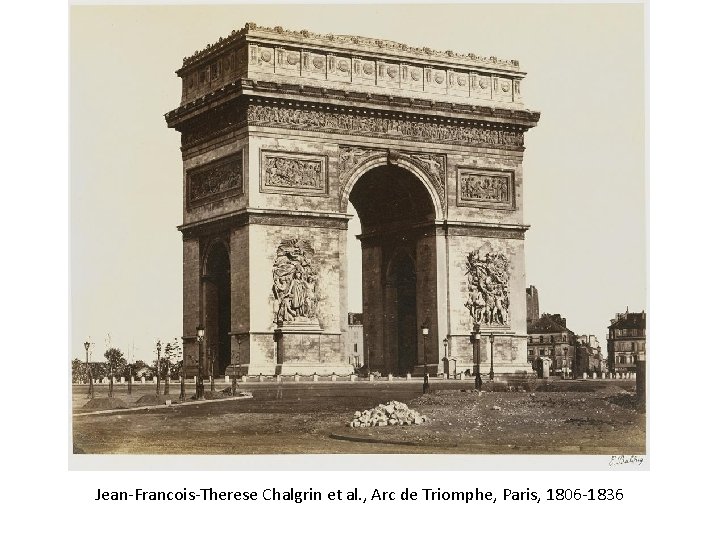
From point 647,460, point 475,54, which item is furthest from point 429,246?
point 647,460

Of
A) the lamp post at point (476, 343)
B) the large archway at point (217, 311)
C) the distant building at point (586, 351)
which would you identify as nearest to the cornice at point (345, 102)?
the large archway at point (217, 311)

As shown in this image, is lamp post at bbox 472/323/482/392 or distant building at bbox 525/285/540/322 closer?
lamp post at bbox 472/323/482/392

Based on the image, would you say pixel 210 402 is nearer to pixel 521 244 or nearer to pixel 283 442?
pixel 283 442

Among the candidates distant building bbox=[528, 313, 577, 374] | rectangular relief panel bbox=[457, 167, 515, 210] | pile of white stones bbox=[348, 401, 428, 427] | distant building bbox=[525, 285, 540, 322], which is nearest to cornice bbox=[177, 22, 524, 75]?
rectangular relief panel bbox=[457, 167, 515, 210]

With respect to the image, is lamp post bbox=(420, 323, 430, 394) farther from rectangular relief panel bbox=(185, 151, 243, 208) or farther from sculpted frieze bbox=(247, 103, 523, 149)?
rectangular relief panel bbox=(185, 151, 243, 208)

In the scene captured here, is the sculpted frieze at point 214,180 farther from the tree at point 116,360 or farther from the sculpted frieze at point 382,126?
the tree at point 116,360

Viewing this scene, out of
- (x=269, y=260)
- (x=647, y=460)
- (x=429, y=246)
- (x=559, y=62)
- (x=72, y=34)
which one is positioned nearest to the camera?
(x=647, y=460)

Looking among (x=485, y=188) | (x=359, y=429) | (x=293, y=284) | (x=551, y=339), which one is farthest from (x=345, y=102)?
(x=551, y=339)
